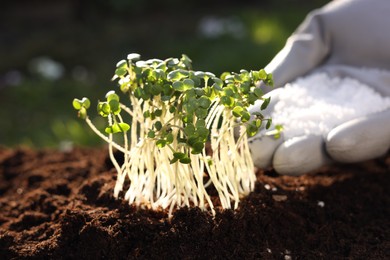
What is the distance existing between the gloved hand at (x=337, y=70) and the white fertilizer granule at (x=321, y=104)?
3cm

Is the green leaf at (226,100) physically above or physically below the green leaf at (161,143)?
above

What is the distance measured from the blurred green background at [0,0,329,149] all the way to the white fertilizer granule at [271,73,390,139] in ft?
5.06

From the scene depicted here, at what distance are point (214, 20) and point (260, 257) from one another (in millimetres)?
4047

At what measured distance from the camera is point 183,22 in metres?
5.80

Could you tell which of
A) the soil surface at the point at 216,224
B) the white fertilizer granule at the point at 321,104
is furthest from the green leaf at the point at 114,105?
the white fertilizer granule at the point at 321,104

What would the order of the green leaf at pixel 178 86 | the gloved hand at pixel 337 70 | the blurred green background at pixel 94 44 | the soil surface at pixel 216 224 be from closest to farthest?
the green leaf at pixel 178 86, the soil surface at pixel 216 224, the gloved hand at pixel 337 70, the blurred green background at pixel 94 44

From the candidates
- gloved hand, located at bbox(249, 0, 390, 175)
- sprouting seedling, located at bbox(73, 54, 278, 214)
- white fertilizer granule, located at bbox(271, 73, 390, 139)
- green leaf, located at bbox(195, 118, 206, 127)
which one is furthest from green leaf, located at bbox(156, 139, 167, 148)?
white fertilizer granule, located at bbox(271, 73, 390, 139)

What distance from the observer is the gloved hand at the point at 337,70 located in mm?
2031

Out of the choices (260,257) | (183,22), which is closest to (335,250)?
(260,257)

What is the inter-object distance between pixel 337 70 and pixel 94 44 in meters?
3.09

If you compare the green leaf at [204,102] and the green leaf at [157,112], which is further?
the green leaf at [157,112]

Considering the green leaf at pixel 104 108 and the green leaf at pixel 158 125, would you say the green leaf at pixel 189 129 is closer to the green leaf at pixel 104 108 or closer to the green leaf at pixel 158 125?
the green leaf at pixel 158 125

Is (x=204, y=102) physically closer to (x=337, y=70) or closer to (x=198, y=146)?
(x=198, y=146)

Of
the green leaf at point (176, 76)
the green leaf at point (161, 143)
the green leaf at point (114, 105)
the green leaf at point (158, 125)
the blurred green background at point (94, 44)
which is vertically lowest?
the green leaf at point (161, 143)
